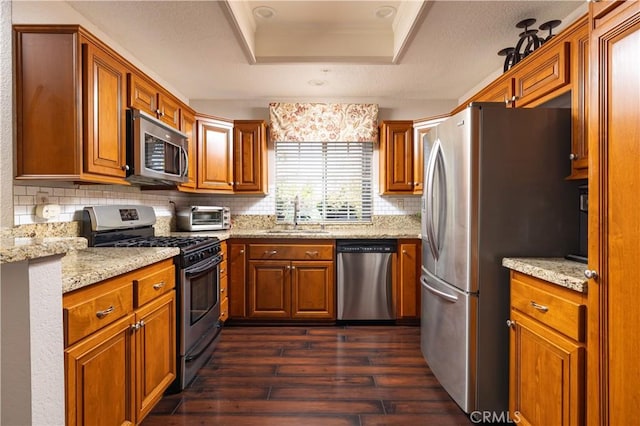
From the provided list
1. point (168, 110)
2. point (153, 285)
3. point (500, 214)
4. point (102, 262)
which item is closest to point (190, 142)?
point (168, 110)

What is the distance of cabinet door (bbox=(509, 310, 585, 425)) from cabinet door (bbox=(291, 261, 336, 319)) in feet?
5.91

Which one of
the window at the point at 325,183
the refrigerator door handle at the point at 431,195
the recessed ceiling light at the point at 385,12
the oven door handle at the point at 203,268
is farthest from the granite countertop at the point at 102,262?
the recessed ceiling light at the point at 385,12

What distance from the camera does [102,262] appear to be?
59.5 inches

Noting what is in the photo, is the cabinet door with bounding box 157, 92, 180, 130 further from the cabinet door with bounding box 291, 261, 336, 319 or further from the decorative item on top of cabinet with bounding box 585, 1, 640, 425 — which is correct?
the decorative item on top of cabinet with bounding box 585, 1, 640, 425

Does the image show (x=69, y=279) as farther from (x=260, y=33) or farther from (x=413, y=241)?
(x=413, y=241)

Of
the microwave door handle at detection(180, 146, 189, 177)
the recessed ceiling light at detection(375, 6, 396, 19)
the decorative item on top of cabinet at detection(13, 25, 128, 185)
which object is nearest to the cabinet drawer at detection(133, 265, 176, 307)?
the decorative item on top of cabinet at detection(13, 25, 128, 185)

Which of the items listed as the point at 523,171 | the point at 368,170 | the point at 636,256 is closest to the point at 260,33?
the point at 368,170

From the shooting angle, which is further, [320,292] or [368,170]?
[368,170]

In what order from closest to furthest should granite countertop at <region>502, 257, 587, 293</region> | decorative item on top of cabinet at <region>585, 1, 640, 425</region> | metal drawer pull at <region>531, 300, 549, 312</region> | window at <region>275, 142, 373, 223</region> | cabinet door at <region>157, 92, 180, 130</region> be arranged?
decorative item on top of cabinet at <region>585, 1, 640, 425</region>, granite countertop at <region>502, 257, 587, 293</region>, metal drawer pull at <region>531, 300, 549, 312</region>, cabinet door at <region>157, 92, 180, 130</region>, window at <region>275, 142, 373, 223</region>

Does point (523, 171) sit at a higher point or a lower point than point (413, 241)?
higher

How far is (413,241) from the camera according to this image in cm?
325

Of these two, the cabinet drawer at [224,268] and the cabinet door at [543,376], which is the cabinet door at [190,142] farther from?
the cabinet door at [543,376]

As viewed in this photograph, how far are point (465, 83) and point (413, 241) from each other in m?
1.71

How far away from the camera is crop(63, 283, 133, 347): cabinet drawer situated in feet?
3.89
